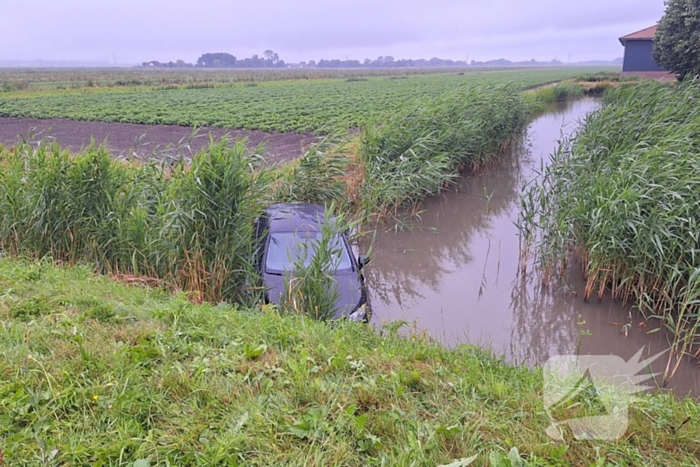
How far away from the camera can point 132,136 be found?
63.5 ft

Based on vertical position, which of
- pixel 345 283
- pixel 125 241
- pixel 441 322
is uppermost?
pixel 125 241

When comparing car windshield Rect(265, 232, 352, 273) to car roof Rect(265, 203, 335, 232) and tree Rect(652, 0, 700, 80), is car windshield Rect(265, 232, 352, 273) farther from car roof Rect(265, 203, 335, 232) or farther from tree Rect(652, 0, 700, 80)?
tree Rect(652, 0, 700, 80)

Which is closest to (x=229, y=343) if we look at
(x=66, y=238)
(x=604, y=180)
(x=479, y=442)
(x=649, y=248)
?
(x=479, y=442)

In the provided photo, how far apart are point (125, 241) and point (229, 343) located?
127 inches

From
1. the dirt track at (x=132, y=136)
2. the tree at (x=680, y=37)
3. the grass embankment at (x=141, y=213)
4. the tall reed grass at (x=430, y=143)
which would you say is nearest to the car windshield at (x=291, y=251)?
the grass embankment at (x=141, y=213)

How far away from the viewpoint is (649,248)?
245 inches

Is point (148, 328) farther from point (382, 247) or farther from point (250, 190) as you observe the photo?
point (382, 247)

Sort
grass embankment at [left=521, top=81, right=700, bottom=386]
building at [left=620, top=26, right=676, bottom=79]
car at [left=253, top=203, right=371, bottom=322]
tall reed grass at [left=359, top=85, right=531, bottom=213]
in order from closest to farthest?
car at [left=253, top=203, right=371, bottom=322] → grass embankment at [left=521, top=81, right=700, bottom=386] → tall reed grass at [left=359, top=85, right=531, bottom=213] → building at [left=620, top=26, right=676, bottom=79]

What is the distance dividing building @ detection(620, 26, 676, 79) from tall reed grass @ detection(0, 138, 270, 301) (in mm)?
38879

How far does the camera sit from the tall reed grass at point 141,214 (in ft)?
19.5

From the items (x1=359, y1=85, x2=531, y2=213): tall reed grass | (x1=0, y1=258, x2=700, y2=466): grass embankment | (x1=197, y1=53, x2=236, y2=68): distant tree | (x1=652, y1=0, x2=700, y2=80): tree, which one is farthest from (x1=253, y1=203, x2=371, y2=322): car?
(x1=197, y1=53, x2=236, y2=68): distant tree

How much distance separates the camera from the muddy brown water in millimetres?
5980

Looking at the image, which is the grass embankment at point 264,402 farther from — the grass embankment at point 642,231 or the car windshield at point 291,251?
the grass embankment at point 642,231

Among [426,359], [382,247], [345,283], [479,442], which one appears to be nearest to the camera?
[479,442]
